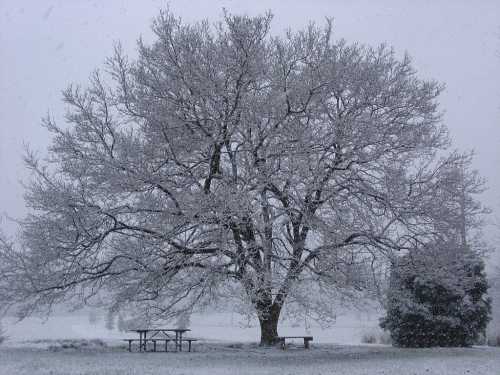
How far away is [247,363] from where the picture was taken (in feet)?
41.9

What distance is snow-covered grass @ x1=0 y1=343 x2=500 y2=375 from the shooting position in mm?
11211

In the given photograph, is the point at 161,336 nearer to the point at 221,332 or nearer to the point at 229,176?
the point at 229,176

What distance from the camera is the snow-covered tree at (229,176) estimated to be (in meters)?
14.1

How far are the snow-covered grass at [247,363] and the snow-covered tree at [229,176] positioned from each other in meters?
1.35

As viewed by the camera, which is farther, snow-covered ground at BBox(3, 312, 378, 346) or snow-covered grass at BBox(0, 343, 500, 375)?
snow-covered ground at BBox(3, 312, 378, 346)

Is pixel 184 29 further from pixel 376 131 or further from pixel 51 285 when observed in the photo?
pixel 51 285

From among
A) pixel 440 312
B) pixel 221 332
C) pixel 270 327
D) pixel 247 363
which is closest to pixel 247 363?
pixel 247 363

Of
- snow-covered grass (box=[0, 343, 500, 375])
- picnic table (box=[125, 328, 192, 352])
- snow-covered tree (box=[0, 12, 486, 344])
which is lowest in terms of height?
snow-covered grass (box=[0, 343, 500, 375])

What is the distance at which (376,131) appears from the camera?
1534 cm

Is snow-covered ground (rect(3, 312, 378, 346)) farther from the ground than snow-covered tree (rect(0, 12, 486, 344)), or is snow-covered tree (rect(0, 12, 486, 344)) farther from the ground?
snow-covered tree (rect(0, 12, 486, 344))

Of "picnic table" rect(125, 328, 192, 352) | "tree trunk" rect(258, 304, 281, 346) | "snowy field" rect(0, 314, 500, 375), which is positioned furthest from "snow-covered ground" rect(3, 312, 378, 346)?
"snowy field" rect(0, 314, 500, 375)

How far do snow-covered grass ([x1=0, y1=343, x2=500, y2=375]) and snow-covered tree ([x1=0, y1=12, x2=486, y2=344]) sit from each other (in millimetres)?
1349

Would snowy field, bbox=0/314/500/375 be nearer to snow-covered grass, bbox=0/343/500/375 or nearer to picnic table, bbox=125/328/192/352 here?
snow-covered grass, bbox=0/343/500/375

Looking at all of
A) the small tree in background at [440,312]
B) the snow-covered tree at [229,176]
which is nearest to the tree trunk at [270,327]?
the snow-covered tree at [229,176]
